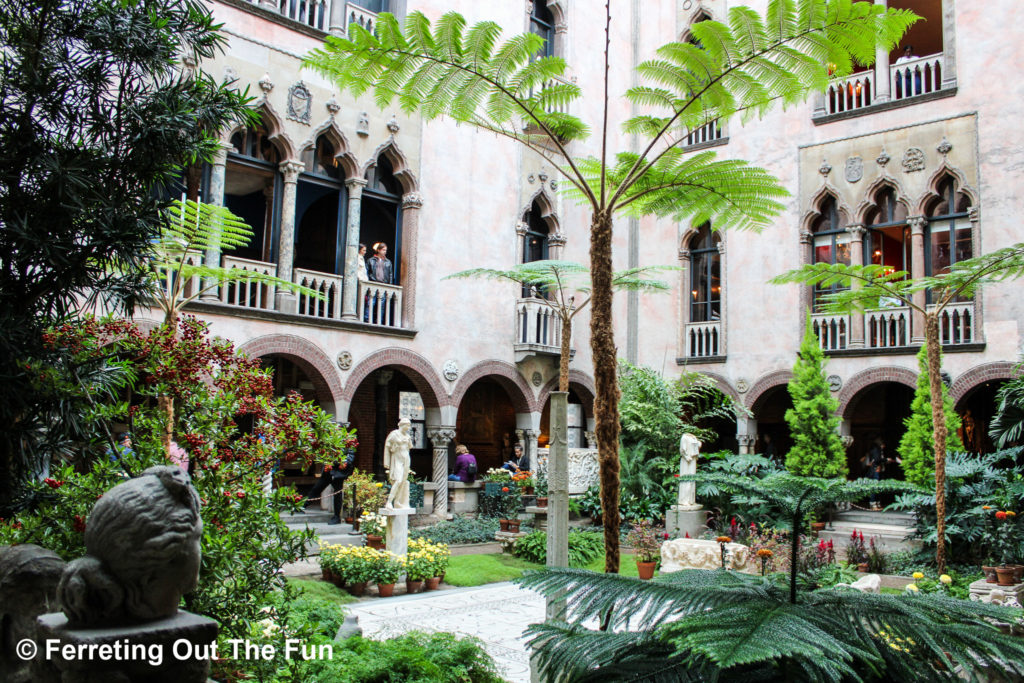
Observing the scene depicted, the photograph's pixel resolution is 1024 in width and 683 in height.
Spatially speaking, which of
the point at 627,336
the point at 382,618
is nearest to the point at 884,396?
the point at 627,336

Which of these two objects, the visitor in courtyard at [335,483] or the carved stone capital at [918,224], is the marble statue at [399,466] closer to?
the visitor in courtyard at [335,483]

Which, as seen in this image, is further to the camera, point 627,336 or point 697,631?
point 627,336

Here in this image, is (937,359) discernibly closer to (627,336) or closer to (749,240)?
(749,240)

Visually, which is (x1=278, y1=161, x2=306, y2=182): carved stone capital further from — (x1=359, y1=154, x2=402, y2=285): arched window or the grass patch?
the grass patch

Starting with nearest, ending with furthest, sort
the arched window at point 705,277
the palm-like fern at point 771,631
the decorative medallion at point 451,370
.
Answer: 1. the palm-like fern at point 771,631
2. the decorative medallion at point 451,370
3. the arched window at point 705,277

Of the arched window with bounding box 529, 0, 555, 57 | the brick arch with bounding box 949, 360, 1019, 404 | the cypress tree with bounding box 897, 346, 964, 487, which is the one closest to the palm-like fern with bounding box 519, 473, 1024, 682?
the cypress tree with bounding box 897, 346, 964, 487

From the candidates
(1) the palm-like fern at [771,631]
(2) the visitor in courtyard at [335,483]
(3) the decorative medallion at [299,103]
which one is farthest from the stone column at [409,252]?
(1) the palm-like fern at [771,631]

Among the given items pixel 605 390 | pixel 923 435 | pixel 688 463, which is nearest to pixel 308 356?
pixel 688 463

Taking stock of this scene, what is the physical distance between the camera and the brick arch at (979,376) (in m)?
14.2

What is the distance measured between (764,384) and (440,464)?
23.6 feet

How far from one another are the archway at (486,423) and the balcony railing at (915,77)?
1075cm

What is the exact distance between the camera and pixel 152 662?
2379 millimetres

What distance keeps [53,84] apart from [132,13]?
71 cm

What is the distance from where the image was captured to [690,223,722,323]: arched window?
18391 millimetres
